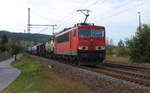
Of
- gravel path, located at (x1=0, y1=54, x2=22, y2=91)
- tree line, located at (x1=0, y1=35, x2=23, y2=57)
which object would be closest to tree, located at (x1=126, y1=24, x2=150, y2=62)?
gravel path, located at (x1=0, y1=54, x2=22, y2=91)

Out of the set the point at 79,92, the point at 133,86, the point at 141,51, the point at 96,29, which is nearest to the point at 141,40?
the point at 141,51

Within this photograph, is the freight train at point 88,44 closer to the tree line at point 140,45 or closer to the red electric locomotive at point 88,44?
the red electric locomotive at point 88,44

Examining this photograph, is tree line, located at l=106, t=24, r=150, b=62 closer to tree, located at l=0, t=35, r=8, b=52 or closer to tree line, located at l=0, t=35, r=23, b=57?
tree line, located at l=0, t=35, r=23, b=57

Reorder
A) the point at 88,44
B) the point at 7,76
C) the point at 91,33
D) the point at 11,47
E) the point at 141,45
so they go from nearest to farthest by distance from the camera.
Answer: the point at 7,76 < the point at 88,44 < the point at 91,33 < the point at 141,45 < the point at 11,47

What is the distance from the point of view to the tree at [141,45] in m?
29.2

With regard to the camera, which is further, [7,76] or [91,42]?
[91,42]

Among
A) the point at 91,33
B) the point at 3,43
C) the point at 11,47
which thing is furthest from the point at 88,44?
the point at 3,43

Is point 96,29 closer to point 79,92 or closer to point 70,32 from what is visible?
point 70,32

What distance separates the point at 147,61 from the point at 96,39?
828 centimetres

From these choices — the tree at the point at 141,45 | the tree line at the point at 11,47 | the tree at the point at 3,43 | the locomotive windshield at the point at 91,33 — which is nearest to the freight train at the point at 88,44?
the locomotive windshield at the point at 91,33

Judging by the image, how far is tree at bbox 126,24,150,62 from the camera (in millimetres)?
29186

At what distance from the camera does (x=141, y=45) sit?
29234 mm

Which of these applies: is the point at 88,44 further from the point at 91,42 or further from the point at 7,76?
the point at 7,76

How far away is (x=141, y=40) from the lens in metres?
29.5
